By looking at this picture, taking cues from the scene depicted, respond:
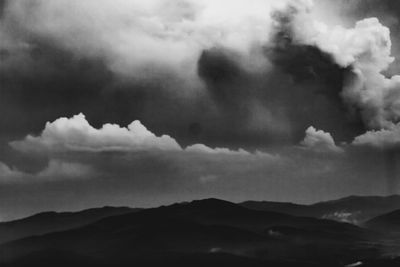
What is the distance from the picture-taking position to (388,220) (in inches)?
5782

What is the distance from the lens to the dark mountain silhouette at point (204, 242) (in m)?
92.6

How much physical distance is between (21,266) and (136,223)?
7235 centimetres

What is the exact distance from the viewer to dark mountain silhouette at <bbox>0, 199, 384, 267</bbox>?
304 feet

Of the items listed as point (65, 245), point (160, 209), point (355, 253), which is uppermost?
point (160, 209)

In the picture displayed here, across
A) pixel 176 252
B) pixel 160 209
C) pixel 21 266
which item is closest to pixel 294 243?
pixel 176 252

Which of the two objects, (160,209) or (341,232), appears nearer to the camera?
(341,232)

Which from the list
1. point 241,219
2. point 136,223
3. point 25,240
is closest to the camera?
point 25,240

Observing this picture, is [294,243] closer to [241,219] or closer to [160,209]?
[241,219]

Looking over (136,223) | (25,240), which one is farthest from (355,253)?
(25,240)

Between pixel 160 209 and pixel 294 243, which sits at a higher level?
pixel 160 209

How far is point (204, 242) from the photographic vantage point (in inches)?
4811

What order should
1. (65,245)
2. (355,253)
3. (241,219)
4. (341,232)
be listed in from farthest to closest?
(341,232) → (241,219) → (355,253) → (65,245)

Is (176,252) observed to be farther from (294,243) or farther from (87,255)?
(294,243)

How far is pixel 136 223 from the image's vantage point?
130 metres
